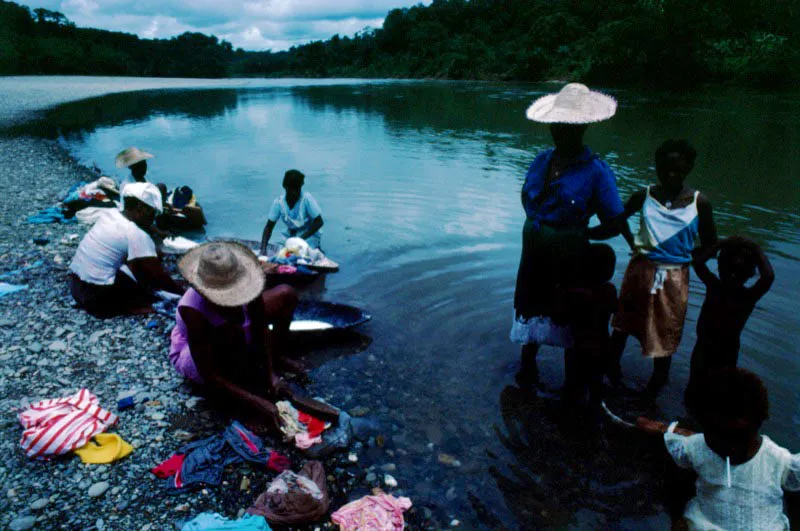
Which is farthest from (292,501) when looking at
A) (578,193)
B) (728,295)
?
(728,295)

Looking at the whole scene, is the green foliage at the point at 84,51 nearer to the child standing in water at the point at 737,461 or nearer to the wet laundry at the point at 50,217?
the wet laundry at the point at 50,217

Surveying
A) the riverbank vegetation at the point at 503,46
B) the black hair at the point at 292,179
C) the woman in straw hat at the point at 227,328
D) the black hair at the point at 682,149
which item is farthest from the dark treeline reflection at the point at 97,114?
the riverbank vegetation at the point at 503,46

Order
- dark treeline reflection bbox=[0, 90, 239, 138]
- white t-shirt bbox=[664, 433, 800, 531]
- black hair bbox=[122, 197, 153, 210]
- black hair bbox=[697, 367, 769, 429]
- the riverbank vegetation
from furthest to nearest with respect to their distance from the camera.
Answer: the riverbank vegetation
dark treeline reflection bbox=[0, 90, 239, 138]
black hair bbox=[122, 197, 153, 210]
white t-shirt bbox=[664, 433, 800, 531]
black hair bbox=[697, 367, 769, 429]

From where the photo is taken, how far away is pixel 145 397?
13.2 feet

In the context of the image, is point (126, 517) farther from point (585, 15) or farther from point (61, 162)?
point (585, 15)

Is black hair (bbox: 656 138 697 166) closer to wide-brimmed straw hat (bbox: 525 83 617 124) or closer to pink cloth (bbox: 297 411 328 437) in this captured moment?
wide-brimmed straw hat (bbox: 525 83 617 124)

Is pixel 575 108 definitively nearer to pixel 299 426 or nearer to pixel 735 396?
pixel 735 396

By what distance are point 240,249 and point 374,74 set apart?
111405 millimetres

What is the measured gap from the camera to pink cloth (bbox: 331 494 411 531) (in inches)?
118

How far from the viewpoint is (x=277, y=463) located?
3.41 meters

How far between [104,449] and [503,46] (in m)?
80.1

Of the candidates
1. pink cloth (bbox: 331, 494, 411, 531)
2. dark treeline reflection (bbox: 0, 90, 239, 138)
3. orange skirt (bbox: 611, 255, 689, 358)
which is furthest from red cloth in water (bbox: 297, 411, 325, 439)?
dark treeline reflection (bbox: 0, 90, 239, 138)

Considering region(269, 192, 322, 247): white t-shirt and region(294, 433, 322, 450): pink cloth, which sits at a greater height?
region(269, 192, 322, 247): white t-shirt

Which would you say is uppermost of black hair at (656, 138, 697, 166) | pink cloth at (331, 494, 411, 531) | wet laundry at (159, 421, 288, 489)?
black hair at (656, 138, 697, 166)
